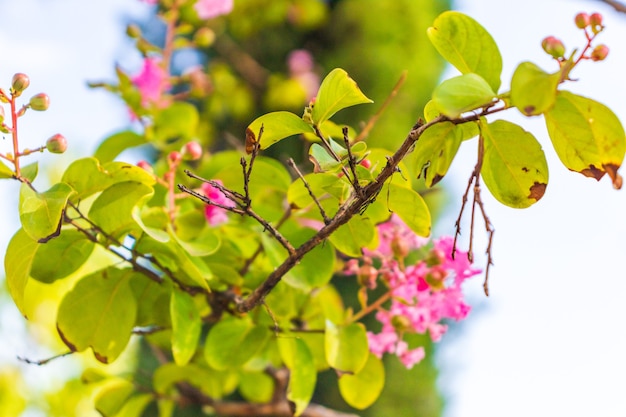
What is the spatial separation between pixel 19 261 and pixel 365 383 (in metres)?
0.29

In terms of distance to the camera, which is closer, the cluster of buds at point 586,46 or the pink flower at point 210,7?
the cluster of buds at point 586,46

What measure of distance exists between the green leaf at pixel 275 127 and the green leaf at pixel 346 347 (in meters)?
0.20

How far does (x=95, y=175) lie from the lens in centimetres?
44

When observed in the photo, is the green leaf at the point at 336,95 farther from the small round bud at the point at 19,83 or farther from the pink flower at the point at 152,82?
the pink flower at the point at 152,82

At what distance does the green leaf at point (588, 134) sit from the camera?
336 millimetres

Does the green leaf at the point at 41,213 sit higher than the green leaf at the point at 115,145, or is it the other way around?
the green leaf at the point at 41,213

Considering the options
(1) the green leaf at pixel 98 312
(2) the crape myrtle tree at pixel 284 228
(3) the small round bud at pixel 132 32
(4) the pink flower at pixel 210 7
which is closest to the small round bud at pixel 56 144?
(2) the crape myrtle tree at pixel 284 228

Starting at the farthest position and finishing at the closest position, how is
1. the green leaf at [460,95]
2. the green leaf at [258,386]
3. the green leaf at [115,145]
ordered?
the green leaf at [258,386] → the green leaf at [115,145] → the green leaf at [460,95]

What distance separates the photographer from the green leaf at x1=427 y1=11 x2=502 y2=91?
38 cm

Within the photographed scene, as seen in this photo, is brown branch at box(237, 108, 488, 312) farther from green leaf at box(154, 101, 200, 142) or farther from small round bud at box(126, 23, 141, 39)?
small round bud at box(126, 23, 141, 39)

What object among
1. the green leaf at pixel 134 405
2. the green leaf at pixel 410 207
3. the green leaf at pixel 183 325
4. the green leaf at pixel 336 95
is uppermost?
the green leaf at pixel 336 95

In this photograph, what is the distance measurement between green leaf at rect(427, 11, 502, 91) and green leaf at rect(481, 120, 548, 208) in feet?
0.08

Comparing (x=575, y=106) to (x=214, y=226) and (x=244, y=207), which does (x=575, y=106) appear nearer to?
(x=244, y=207)

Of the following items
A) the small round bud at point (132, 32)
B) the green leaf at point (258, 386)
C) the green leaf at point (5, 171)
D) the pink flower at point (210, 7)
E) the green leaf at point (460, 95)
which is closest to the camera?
the green leaf at point (460, 95)
